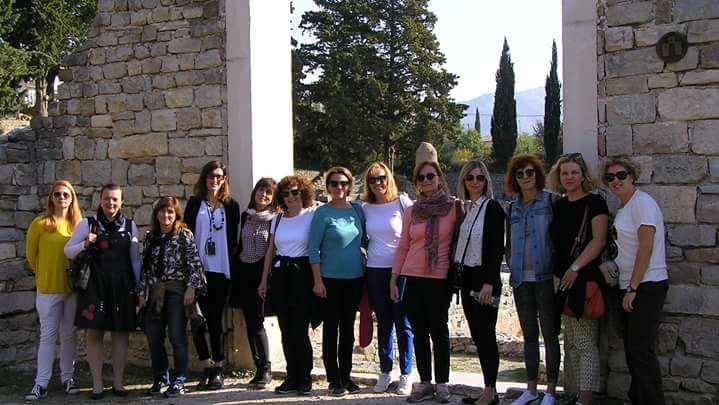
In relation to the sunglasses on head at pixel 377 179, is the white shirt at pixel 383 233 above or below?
below

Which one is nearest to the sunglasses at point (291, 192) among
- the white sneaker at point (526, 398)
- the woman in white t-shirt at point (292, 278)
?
the woman in white t-shirt at point (292, 278)

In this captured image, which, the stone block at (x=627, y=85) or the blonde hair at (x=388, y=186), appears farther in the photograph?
the blonde hair at (x=388, y=186)

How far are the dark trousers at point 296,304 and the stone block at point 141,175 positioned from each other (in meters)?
1.90

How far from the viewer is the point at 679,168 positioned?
446 centimetres

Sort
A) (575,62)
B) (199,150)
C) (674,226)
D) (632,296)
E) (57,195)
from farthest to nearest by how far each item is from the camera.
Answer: (199,150), (57,195), (575,62), (674,226), (632,296)

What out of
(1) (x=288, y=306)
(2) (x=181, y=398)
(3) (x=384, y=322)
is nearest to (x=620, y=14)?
(3) (x=384, y=322)

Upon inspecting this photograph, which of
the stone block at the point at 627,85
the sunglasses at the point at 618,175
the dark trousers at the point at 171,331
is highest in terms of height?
the stone block at the point at 627,85

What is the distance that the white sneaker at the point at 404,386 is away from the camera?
16.3 ft

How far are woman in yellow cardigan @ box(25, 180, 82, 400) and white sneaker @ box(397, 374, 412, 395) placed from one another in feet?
8.81

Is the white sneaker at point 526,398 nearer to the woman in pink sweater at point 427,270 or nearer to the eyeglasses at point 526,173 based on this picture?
the woman in pink sweater at point 427,270

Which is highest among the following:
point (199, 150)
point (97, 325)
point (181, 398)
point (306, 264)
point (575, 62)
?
point (575, 62)

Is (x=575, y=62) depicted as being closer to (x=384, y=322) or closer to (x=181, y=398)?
(x=384, y=322)

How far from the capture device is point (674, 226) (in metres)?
4.47

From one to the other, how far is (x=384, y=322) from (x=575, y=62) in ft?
7.85
